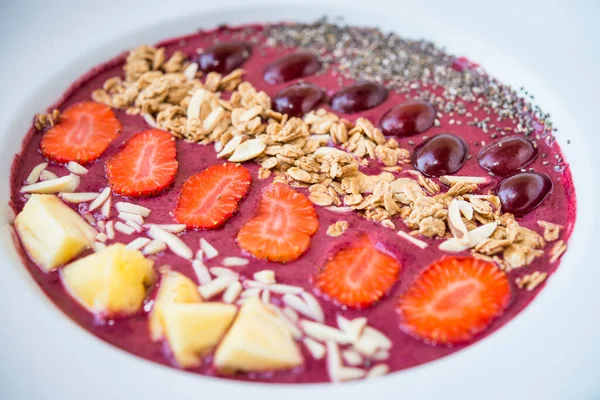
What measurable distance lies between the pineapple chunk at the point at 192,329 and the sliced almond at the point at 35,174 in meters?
0.76

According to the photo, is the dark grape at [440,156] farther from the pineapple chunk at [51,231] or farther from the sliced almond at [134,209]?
the pineapple chunk at [51,231]

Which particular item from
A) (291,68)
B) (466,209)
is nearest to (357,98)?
(291,68)

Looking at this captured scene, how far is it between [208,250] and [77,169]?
565 mm

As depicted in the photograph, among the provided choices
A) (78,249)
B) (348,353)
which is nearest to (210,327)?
(348,353)

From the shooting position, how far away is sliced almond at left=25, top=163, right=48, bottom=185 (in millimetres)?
1985

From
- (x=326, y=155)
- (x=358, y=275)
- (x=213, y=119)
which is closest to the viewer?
(x=358, y=275)

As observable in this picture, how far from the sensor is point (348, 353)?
1506mm

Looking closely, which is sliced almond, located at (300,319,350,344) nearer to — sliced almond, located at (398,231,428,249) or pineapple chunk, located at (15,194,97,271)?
sliced almond, located at (398,231,428,249)

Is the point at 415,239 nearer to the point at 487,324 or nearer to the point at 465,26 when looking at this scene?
the point at 487,324

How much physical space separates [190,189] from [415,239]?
26.7 inches

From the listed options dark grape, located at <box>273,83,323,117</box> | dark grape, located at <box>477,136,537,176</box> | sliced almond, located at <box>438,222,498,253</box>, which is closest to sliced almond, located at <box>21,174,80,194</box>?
dark grape, located at <box>273,83,323,117</box>

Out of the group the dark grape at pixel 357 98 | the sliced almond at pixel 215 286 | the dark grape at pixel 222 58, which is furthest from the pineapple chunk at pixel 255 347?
the dark grape at pixel 222 58

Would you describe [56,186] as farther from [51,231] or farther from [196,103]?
[196,103]

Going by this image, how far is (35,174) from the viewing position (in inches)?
78.6
